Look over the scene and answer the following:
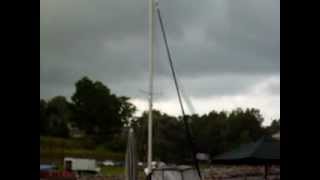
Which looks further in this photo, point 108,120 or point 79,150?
point 108,120

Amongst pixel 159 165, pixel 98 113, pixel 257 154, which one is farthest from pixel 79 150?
pixel 257 154

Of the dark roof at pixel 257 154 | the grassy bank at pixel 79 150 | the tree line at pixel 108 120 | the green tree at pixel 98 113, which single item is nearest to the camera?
the dark roof at pixel 257 154

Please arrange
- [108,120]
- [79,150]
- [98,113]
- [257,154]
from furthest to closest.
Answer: [108,120], [98,113], [79,150], [257,154]

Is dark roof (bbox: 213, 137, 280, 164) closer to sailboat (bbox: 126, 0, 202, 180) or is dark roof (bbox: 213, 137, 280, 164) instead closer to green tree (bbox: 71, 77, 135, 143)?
sailboat (bbox: 126, 0, 202, 180)

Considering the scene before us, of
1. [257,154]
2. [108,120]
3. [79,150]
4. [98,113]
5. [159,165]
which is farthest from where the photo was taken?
[108,120]

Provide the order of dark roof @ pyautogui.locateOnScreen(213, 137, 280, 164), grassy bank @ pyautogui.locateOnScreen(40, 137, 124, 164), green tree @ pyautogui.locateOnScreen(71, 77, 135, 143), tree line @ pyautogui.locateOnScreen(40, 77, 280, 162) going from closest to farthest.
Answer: dark roof @ pyautogui.locateOnScreen(213, 137, 280, 164)
tree line @ pyautogui.locateOnScreen(40, 77, 280, 162)
grassy bank @ pyautogui.locateOnScreen(40, 137, 124, 164)
green tree @ pyautogui.locateOnScreen(71, 77, 135, 143)

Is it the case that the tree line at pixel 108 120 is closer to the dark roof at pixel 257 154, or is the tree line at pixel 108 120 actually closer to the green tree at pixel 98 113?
the green tree at pixel 98 113

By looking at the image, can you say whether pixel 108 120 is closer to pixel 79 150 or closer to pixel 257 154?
pixel 79 150

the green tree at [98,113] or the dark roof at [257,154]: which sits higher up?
the green tree at [98,113]

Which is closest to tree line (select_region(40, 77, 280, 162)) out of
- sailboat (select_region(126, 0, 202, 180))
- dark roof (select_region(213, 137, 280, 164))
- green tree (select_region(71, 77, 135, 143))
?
green tree (select_region(71, 77, 135, 143))

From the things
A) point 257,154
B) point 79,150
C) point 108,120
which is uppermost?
point 108,120

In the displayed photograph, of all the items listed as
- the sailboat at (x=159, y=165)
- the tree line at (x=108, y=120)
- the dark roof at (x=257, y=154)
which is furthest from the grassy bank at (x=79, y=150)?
the dark roof at (x=257, y=154)
